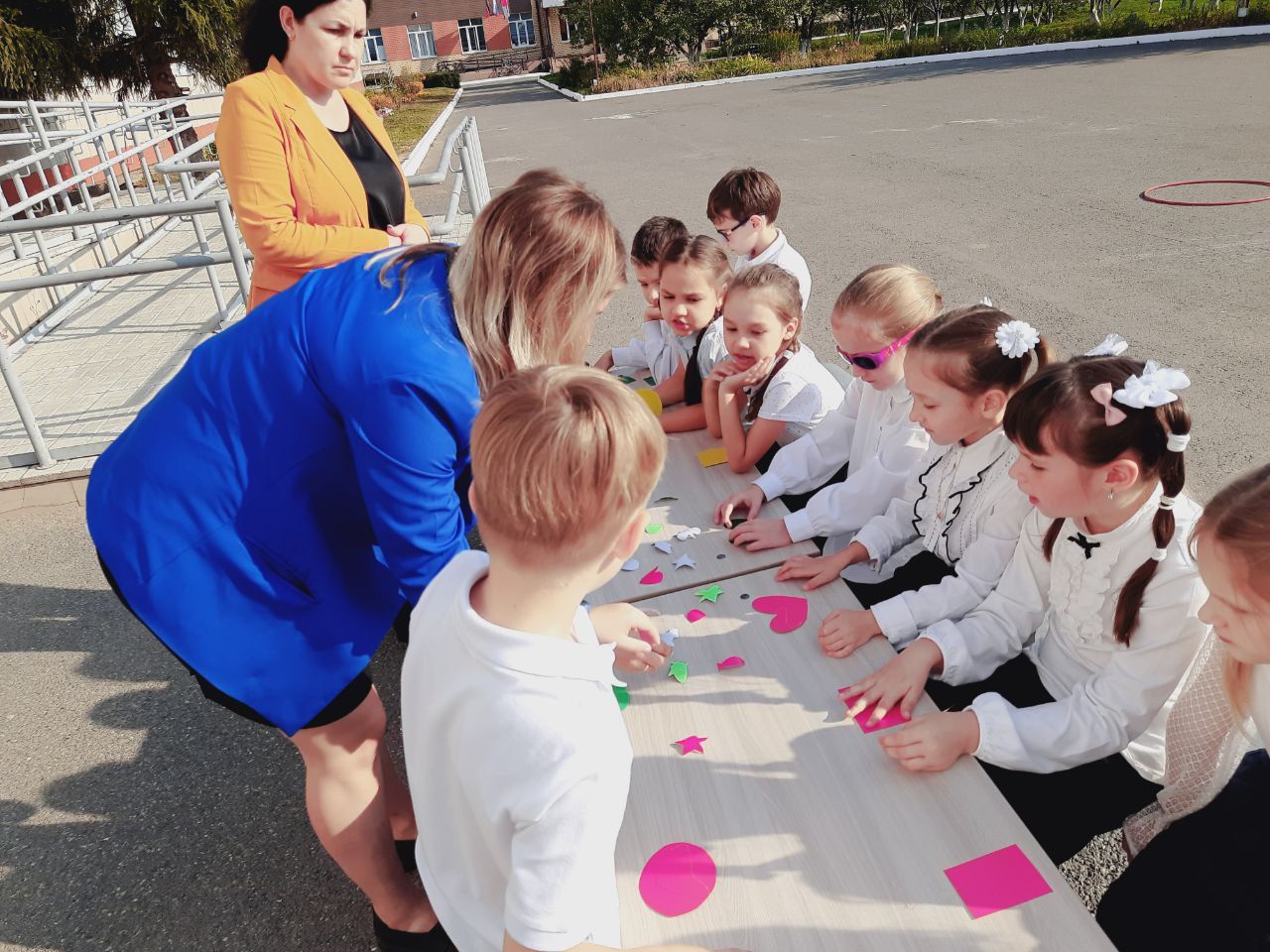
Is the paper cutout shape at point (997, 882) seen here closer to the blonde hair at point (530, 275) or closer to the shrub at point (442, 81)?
the blonde hair at point (530, 275)

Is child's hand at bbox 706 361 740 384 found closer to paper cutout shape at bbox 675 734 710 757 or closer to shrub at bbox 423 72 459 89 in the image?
paper cutout shape at bbox 675 734 710 757

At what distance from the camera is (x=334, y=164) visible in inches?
99.3

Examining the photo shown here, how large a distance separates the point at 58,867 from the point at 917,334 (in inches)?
103

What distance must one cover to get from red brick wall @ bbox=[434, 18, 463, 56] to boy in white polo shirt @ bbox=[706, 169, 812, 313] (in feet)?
174

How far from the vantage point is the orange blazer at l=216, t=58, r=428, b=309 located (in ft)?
7.77

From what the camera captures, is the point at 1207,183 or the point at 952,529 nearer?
the point at 952,529

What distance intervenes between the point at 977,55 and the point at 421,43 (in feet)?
125

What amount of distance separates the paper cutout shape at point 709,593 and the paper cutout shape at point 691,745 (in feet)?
1.51

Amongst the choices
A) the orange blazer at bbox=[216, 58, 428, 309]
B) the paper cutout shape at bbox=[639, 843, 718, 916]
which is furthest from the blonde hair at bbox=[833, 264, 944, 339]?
the paper cutout shape at bbox=[639, 843, 718, 916]

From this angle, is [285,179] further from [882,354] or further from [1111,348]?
[1111,348]

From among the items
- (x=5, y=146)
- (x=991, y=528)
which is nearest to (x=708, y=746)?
(x=991, y=528)

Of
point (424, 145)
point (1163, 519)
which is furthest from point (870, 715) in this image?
point (424, 145)

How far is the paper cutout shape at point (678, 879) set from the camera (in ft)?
4.19

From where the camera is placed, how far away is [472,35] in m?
50.5
